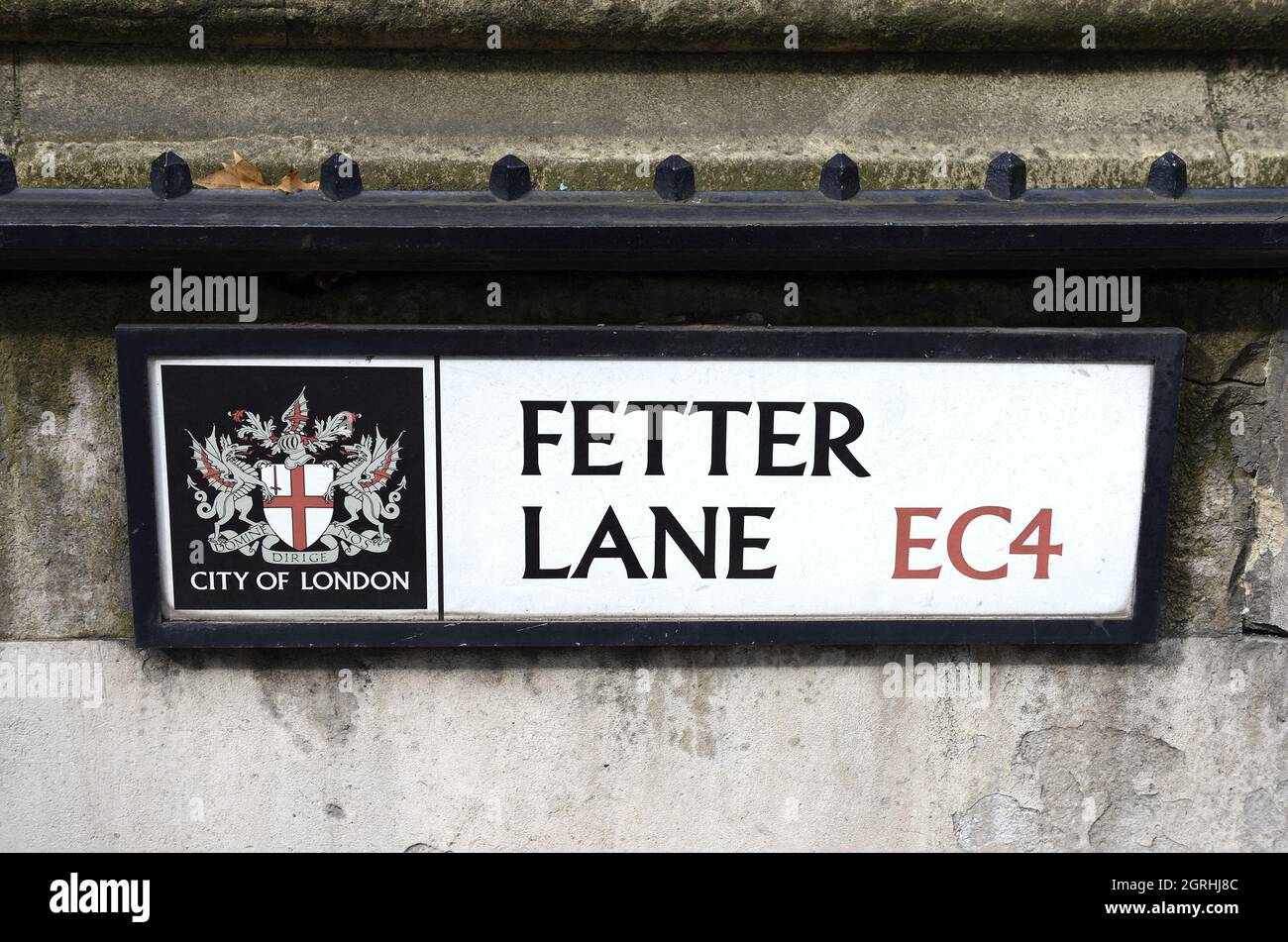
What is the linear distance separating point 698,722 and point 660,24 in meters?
1.91

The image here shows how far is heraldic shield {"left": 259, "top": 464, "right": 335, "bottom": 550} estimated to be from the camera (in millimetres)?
3006

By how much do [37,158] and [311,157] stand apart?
69 centimetres

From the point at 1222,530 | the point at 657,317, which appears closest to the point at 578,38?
the point at 657,317

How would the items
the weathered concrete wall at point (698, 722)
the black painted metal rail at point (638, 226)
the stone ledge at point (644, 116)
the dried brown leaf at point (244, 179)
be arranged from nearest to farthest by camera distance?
the black painted metal rail at point (638, 226), the dried brown leaf at point (244, 179), the stone ledge at point (644, 116), the weathered concrete wall at point (698, 722)

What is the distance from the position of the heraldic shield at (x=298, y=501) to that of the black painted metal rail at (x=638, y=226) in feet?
1.75

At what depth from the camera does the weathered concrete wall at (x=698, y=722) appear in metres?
3.11

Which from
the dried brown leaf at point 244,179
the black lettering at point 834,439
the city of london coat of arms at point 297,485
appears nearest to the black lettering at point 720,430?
the black lettering at point 834,439

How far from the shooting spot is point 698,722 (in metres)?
3.29

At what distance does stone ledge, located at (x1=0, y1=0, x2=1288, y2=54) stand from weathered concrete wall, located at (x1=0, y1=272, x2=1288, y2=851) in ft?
2.18

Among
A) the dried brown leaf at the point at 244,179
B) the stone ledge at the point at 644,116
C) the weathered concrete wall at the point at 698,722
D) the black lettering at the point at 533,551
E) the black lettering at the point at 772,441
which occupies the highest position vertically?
the stone ledge at the point at 644,116

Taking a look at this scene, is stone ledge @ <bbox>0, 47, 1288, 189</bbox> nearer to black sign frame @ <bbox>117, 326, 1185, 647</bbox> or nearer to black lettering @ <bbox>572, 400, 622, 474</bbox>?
black sign frame @ <bbox>117, 326, 1185, 647</bbox>

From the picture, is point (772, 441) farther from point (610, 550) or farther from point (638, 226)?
point (638, 226)

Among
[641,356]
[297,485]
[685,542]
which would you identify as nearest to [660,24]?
[641,356]

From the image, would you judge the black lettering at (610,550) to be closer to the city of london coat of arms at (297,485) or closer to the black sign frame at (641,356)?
the black sign frame at (641,356)
